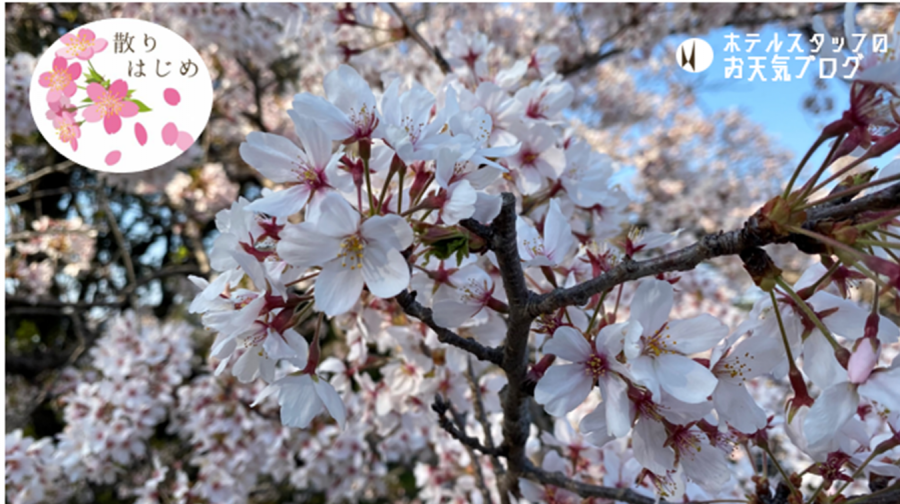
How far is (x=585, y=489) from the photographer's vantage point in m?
0.98

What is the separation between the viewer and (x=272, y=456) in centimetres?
247

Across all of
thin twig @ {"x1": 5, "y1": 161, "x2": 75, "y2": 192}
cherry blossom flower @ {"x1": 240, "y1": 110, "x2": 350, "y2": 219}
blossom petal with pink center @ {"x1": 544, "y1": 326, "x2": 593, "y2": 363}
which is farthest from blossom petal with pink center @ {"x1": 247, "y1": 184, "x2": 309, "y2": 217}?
thin twig @ {"x1": 5, "y1": 161, "x2": 75, "y2": 192}

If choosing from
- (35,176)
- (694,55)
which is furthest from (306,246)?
(35,176)

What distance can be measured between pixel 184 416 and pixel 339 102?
278 centimetres

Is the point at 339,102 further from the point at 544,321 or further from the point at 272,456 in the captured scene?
the point at 272,456

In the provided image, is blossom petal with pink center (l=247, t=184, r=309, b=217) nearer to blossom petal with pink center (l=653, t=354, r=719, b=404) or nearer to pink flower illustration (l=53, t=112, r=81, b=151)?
blossom petal with pink center (l=653, t=354, r=719, b=404)

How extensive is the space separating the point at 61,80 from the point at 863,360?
1.84 m

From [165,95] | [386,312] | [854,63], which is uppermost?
[854,63]

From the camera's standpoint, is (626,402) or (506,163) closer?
(626,402)

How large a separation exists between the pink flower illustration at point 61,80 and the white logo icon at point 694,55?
1696 millimetres

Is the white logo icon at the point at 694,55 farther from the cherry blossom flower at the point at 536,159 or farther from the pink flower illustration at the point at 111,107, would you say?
the pink flower illustration at the point at 111,107

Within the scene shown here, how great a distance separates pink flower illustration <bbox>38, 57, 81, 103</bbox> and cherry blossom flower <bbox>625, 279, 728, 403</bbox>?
154 centimetres

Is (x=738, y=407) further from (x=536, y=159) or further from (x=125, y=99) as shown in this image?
(x=125, y=99)

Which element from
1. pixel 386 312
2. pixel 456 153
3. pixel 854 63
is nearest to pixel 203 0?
pixel 386 312
